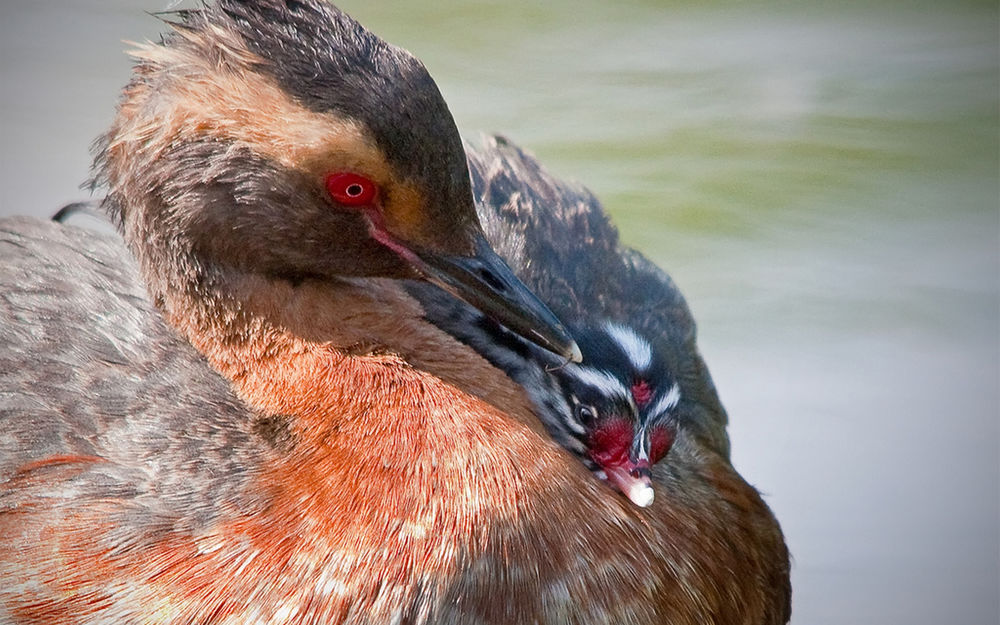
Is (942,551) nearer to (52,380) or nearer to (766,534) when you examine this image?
(766,534)

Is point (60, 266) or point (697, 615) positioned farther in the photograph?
point (60, 266)

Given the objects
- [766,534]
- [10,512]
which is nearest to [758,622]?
[766,534]

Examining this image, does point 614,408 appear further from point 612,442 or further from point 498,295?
point 498,295

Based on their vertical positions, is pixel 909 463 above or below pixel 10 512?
above

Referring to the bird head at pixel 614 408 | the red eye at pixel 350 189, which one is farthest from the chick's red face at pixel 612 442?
the red eye at pixel 350 189

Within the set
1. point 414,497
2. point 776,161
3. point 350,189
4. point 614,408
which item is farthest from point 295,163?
point 776,161

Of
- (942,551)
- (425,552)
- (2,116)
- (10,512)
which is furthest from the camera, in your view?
(2,116)

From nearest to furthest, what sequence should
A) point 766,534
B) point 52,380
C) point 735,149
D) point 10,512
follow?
point 10,512
point 52,380
point 766,534
point 735,149
